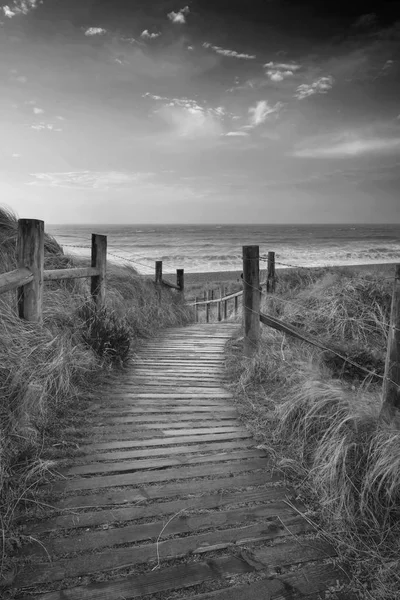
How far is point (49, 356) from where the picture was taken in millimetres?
4074

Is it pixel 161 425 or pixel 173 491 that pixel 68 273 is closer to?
pixel 161 425

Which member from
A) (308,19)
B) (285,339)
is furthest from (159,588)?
(308,19)

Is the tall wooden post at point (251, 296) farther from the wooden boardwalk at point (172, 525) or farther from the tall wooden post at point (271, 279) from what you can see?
the tall wooden post at point (271, 279)

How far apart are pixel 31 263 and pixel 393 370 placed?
3.60 m

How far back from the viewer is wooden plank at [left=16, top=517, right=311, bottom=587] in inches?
74.3

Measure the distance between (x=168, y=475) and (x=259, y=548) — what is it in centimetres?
87

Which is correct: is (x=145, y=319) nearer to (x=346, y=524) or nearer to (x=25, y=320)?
(x=25, y=320)

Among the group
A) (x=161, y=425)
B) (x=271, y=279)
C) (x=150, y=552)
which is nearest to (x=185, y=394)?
(x=161, y=425)

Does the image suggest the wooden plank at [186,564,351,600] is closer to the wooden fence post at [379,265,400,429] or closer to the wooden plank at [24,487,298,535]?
the wooden plank at [24,487,298,535]

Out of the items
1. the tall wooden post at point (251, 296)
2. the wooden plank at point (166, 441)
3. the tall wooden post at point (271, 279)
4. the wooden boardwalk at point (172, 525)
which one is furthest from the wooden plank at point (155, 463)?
the tall wooden post at point (271, 279)

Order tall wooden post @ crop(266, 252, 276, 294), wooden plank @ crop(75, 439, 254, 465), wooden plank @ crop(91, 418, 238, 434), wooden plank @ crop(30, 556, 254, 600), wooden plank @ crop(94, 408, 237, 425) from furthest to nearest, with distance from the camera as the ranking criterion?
tall wooden post @ crop(266, 252, 276, 294) < wooden plank @ crop(94, 408, 237, 425) < wooden plank @ crop(91, 418, 238, 434) < wooden plank @ crop(75, 439, 254, 465) < wooden plank @ crop(30, 556, 254, 600)

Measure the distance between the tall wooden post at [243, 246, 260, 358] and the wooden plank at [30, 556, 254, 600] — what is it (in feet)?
11.7

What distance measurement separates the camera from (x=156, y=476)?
2.77 metres

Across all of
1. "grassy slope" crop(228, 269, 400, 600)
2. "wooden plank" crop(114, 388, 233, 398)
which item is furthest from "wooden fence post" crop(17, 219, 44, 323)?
"grassy slope" crop(228, 269, 400, 600)
